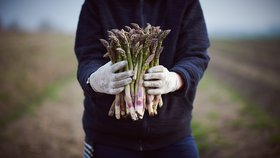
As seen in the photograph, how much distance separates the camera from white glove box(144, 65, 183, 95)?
99.2 inches

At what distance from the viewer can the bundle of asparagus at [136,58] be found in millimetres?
2615

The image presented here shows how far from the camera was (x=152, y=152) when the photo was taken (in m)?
2.84

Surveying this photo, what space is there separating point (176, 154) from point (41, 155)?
5.09m

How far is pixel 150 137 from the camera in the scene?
2760 mm

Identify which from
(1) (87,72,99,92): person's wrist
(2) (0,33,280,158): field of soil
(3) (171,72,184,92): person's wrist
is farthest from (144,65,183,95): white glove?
(2) (0,33,280,158): field of soil

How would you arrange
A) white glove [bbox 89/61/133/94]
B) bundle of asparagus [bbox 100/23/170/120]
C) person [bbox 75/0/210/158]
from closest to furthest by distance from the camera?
1. white glove [bbox 89/61/133/94]
2. bundle of asparagus [bbox 100/23/170/120]
3. person [bbox 75/0/210/158]

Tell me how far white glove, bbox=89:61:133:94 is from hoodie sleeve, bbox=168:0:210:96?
0.52 m

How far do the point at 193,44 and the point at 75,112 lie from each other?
27.2 ft

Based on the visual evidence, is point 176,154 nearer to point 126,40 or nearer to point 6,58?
point 126,40

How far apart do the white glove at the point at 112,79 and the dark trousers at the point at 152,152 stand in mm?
615

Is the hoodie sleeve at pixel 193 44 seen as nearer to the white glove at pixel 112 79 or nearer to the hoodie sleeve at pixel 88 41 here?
the white glove at pixel 112 79

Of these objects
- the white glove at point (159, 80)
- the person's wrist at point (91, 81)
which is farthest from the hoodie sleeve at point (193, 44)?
the person's wrist at point (91, 81)

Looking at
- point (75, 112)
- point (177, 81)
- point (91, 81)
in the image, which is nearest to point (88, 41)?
point (91, 81)

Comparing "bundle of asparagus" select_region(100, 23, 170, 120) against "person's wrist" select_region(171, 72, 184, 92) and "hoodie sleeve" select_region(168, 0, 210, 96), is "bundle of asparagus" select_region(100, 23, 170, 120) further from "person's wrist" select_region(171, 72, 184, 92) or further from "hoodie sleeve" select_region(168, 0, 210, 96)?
"hoodie sleeve" select_region(168, 0, 210, 96)
